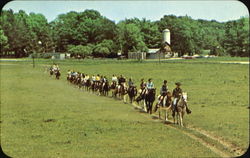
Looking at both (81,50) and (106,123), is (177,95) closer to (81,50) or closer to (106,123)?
(106,123)

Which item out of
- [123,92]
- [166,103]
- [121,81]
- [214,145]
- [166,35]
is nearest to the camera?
[214,145]

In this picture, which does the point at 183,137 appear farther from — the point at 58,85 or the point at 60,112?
the point at 58,85

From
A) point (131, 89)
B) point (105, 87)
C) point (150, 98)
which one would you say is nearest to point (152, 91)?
point (150, 98)

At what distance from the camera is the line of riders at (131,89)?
1530 cm

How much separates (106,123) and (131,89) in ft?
17.6

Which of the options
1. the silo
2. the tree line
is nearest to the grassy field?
the tree line

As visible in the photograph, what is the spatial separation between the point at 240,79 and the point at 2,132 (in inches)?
1018

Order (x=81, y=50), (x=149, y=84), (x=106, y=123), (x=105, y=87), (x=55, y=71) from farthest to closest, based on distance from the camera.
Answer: (x=55, y=71) < (x=105, y=87) < (x=149, y=84) < (x=81, y=50) < (x=106, y=123)

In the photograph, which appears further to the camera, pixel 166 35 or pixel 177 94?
pixel 166 35

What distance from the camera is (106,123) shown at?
16.3 metres

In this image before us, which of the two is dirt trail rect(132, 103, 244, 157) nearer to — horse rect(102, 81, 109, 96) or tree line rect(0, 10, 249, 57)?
tree line rect(0, 10, 249, 57)

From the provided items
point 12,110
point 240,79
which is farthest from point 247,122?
point 240,79

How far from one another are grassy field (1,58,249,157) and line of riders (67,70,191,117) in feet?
2.62

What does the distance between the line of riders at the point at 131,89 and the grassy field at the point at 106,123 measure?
2.62ft
